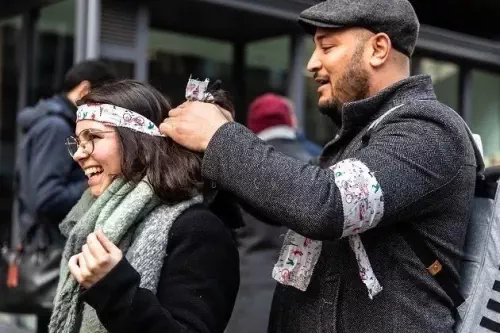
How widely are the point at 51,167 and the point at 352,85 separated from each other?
253cm

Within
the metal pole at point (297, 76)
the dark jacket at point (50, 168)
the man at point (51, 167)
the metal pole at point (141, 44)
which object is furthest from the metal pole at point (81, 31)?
the metal pole at point (297, 76)

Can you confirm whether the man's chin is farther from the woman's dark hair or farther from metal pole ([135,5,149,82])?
metal pole ([135,5,149,82])

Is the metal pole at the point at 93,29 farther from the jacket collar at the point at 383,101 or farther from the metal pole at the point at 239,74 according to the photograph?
the jacket collar at the point at 383,101

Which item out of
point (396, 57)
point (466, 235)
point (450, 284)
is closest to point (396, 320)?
point (450, 284)

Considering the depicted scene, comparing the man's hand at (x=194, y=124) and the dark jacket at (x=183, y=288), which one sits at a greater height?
the man's hand at (x=194, y=124)

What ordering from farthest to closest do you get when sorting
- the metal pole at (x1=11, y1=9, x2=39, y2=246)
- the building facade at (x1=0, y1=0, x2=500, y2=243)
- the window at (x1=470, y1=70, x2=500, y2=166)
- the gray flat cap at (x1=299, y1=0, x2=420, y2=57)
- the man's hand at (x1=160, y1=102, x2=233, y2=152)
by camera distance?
1. the window at (x1=470, y1=70, x2=500, y2=166)
2. the metal pole at (x1=11, y1=9, x2=39, y2=246)
3. the building facade at (x1=0, y1=0, x2=500, y2=243)
4. the gray flat cap at (x1=299, y1=0, x2=420, y2=57)
5. the man's hand at (x1=160, y1=102, x2=233, y2=152)

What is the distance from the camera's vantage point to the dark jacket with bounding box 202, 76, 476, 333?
5.78 feet

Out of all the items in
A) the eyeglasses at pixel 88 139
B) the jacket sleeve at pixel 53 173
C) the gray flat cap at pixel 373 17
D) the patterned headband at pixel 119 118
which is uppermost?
the gray flat cap at pixel 373 17

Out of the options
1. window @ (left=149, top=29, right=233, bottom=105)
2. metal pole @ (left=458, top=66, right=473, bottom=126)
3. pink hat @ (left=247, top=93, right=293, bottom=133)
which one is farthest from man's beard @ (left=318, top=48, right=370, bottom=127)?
metal pole @ (left=458, top=66, right=473, bottom=126)

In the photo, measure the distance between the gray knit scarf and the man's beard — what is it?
47 centimetres

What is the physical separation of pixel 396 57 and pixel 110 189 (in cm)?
86

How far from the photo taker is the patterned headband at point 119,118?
2178mm

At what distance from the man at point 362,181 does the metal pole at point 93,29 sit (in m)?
4.55

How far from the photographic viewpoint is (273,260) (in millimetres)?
4371
